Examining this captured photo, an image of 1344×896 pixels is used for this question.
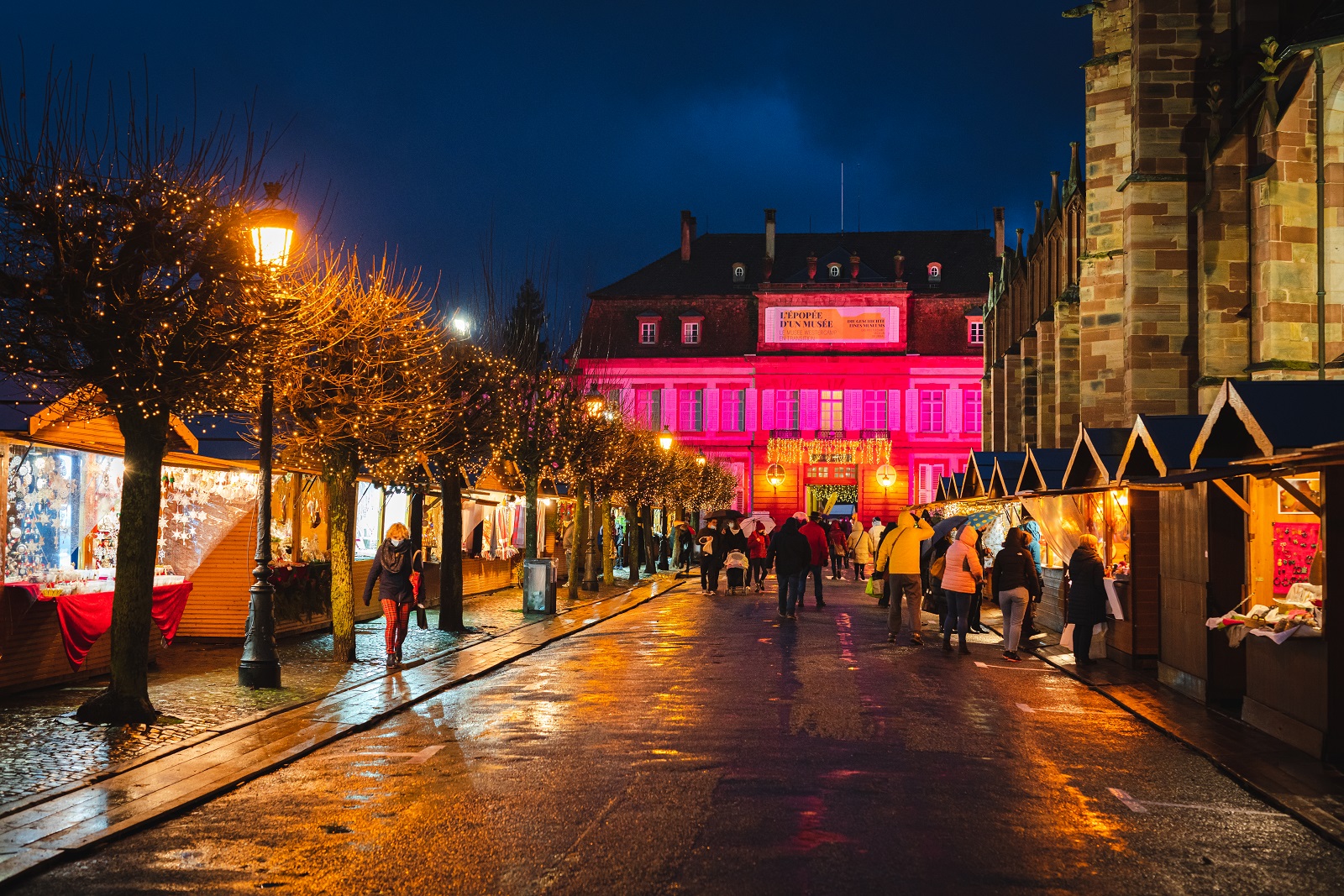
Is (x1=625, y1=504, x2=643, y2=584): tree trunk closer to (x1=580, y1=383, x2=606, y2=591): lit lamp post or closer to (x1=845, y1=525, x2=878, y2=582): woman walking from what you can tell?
(x1=580, y1=383, x2=606, y2=591): lit lamp post

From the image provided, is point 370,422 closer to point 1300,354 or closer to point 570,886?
point 570,886

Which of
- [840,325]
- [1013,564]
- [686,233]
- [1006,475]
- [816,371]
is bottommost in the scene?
[1013,564]

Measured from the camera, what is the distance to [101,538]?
15391 millimetres

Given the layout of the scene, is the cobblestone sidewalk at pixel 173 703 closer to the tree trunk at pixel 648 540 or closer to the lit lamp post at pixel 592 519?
the lit lamp post at pixel 592 519

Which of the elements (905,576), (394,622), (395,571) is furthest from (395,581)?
(905,576)

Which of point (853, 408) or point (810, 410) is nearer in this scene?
point (853, 408)

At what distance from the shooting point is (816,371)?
7519 centimetres

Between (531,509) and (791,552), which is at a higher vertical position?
(531,509)

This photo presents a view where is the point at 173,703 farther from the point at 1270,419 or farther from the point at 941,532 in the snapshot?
the point at 941,532

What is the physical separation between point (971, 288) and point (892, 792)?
7085 centimetres

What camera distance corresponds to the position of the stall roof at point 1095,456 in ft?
57.9

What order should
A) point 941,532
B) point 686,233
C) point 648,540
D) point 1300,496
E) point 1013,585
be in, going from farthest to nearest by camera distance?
point 686,233
point 648,540
point 941,532
point 1013,585
point 1300,496

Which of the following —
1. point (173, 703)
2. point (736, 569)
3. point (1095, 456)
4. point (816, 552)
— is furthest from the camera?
point (736, 569)

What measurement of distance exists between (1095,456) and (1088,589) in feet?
6.55
